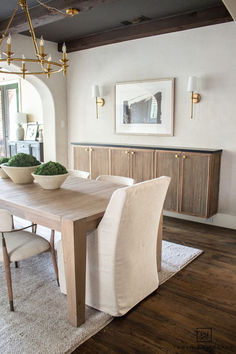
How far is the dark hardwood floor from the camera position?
6.18 feet

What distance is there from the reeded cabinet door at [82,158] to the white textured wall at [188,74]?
1.44 ft

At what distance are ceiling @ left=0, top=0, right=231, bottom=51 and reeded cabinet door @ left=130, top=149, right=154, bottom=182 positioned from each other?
172 cm

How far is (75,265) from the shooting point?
6.44 feet

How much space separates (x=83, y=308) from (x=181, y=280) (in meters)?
0.98

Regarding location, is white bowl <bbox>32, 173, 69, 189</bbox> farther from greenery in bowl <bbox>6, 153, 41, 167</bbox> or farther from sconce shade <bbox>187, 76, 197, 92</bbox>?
sconce shade <bbox>187, 76, 197, 92</bbox>

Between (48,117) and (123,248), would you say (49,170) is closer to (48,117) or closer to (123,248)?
(123,248)

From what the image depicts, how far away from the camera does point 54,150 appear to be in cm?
560

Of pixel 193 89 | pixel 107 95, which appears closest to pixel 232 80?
pixel 193 89

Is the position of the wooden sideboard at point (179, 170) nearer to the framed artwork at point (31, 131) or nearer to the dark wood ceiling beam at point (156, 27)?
the dark wood ceiling beam at point (156, 27)

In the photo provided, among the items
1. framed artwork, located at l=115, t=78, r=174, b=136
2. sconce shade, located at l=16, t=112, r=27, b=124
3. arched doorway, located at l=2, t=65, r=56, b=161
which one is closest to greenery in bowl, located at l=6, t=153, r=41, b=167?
framed artwork, located at l=115, t=78, r=174, b=136

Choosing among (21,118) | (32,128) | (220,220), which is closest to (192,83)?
(220,220)

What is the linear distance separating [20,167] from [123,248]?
4.15 feet

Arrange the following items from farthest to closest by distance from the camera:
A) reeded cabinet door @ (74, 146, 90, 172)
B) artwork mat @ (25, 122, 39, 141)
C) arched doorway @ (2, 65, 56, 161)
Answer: artwork mat @ (25, 122, 39, 141), arched doorway @ (2, 65, 56, 161), reeded cabinet door @ (74, 146, 90, 172)

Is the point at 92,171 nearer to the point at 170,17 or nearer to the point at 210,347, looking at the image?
the point at 170,17
